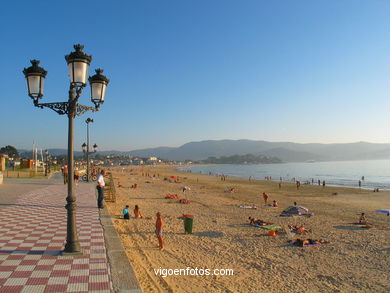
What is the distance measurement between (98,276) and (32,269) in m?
1.22

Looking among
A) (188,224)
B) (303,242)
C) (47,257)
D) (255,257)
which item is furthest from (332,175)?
(47,257)

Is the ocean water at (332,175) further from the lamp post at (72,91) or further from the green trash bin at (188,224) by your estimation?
the lamp post at (72,91)

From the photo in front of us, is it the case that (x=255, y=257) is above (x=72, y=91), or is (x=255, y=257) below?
below

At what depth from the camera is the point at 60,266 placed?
5090 millimetres

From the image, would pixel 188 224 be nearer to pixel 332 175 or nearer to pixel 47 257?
pixel 47 257

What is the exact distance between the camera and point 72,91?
216 inches

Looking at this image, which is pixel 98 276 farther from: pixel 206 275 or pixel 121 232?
pixel 121 232

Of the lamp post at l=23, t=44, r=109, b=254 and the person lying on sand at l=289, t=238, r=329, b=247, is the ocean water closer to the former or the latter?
the person lying on sand at l=289, t=238, r=329, b=247

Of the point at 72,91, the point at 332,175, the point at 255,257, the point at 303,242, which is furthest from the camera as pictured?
the point at 332,175

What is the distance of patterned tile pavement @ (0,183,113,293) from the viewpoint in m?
4.37

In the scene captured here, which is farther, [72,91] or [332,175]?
[332,175]

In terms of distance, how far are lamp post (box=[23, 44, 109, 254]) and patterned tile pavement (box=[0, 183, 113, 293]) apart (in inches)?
20.4

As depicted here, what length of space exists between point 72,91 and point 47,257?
3199mm

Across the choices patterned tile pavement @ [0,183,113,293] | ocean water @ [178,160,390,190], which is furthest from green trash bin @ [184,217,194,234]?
ocean water @ [178,160,390,190]
